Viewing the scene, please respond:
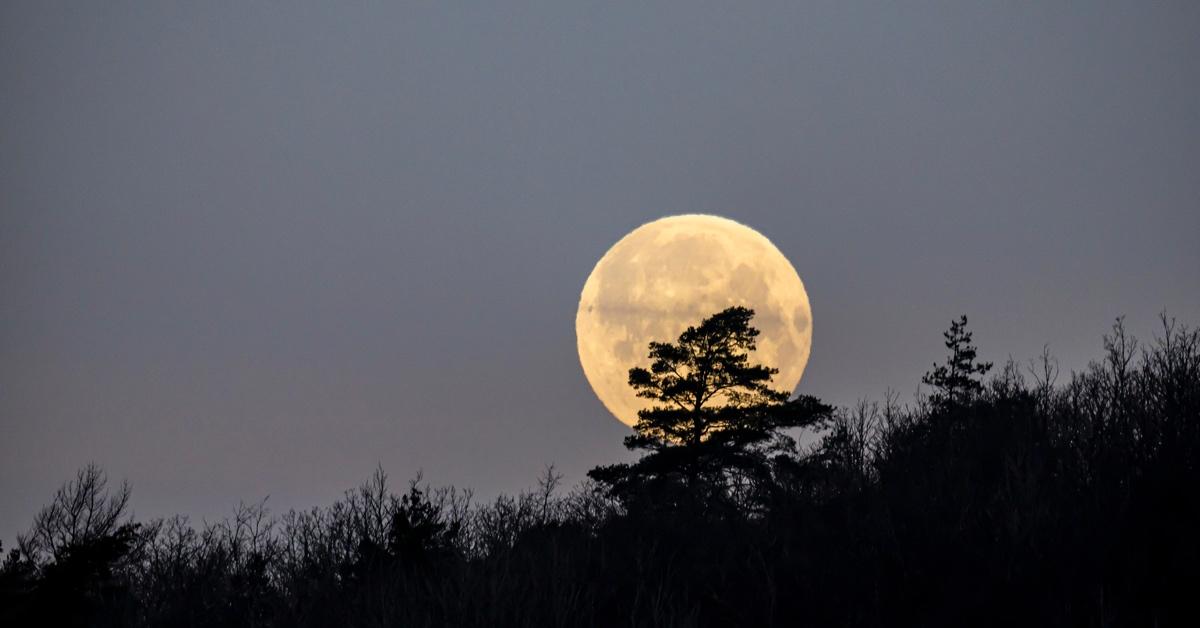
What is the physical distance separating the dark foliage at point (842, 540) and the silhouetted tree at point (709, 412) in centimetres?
17

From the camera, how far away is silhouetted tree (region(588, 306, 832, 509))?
46.4 meters

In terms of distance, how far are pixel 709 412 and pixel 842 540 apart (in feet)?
29.1

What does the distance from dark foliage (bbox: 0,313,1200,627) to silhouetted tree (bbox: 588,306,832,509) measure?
0.17 m

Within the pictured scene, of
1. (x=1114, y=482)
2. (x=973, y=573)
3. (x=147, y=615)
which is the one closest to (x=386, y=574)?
(x=147, y=615)

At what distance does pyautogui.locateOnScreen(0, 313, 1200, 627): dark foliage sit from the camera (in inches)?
1548

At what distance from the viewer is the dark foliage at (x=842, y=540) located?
39312mm

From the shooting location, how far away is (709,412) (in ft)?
155

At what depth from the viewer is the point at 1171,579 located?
36.8m

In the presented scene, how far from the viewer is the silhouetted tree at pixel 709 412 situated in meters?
46.4

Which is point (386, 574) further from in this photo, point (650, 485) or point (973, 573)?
point (973, 573)

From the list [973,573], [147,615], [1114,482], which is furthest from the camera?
[147,615]

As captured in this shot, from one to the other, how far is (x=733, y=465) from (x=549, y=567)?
11116 mm

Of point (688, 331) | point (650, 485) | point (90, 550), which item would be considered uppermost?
point (688, 331)

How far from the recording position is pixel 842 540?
49.1m
